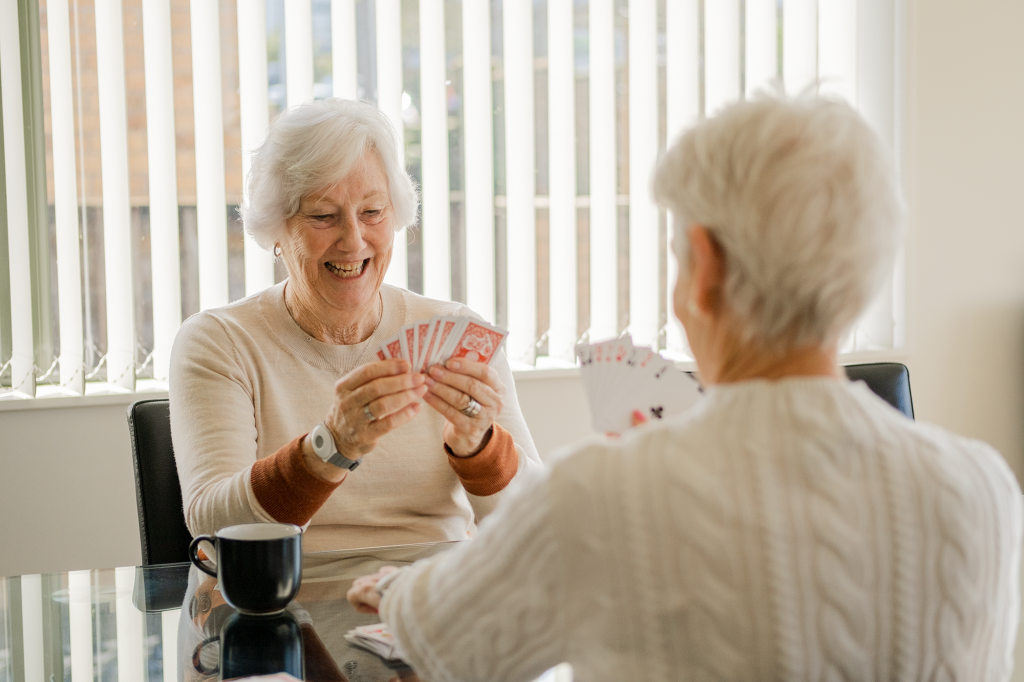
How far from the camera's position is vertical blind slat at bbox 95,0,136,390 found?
2850mm

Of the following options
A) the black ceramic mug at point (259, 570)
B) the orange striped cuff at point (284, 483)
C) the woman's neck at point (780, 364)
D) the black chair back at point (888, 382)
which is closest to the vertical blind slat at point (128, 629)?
the black ceramic mug at point (259, 570)

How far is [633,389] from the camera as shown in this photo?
132 centimetres

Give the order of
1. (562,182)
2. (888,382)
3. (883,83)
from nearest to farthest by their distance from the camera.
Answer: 1. (888,382)
2. (562,182)
3. (883,83)

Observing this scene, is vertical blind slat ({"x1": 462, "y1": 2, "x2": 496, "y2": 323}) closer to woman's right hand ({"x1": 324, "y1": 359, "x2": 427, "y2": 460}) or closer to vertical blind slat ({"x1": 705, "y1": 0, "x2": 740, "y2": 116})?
vertical blind slat ({"x1": 705, "y1": 0, "x2": 740, "y2": 116})

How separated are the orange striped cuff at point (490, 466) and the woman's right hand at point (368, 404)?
0.20 m

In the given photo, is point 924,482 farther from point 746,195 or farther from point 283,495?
point 283,495

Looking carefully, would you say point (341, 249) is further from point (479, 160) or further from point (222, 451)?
point (479, 160)

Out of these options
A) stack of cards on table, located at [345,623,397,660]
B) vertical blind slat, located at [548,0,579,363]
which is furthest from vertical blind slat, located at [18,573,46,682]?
vertical blind slat, located at [548,0,579,363]

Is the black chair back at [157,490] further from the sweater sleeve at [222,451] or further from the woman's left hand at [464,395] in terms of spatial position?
the woman's left hand at [464,395]

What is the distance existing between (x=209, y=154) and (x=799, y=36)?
2.25 metres

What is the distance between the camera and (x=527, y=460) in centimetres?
186

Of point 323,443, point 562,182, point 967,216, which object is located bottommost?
point 323,443

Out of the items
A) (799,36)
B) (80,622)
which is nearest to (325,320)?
(80,622)

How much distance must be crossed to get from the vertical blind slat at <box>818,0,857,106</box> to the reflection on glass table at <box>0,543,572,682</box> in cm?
287
